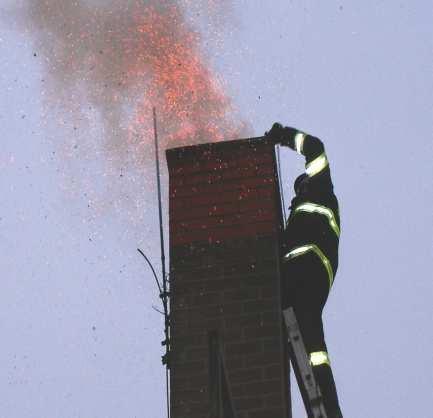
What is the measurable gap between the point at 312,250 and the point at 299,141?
3.27 feet

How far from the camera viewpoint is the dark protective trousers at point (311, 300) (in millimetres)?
5891

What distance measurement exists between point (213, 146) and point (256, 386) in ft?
5.41

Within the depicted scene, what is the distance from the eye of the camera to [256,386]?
5082 mm

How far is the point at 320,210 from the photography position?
267 inches

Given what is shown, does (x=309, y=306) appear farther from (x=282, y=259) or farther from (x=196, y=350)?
(x=196, y=350)

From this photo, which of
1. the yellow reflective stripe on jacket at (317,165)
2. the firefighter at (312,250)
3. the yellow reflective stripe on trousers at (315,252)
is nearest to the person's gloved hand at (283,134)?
the firefighter at (312,250)

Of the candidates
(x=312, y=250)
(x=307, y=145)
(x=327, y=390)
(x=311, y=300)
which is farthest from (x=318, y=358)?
(x=307, y=145)

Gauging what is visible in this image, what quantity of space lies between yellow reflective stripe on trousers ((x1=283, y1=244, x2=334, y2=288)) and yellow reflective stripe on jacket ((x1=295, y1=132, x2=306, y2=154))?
0.87m

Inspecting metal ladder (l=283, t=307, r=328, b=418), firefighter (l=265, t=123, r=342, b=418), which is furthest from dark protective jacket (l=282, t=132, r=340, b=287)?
metal ladder (l=283, t=307, r=328, b=418)

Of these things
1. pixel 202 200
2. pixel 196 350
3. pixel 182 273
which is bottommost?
pixel 196 350

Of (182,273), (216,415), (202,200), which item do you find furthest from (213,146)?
(216,415)

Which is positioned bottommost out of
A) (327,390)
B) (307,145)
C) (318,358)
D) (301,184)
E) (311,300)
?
(327,390)

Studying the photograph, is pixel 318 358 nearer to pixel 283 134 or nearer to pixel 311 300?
pixel 311 300

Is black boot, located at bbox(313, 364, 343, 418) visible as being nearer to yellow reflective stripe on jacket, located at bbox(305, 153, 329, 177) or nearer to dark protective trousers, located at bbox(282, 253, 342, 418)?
dark protective trousers, located at bbox(282, 253, 342, 418)
